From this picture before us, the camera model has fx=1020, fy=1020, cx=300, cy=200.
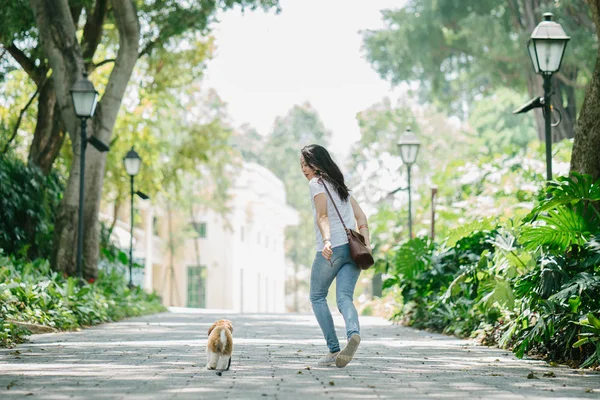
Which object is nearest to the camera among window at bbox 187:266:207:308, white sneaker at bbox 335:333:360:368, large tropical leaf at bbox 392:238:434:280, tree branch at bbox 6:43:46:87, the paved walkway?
the paved walkway

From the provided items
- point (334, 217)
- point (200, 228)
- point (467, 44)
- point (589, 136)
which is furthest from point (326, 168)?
point (200, 228)

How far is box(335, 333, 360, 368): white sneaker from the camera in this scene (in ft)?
26.7

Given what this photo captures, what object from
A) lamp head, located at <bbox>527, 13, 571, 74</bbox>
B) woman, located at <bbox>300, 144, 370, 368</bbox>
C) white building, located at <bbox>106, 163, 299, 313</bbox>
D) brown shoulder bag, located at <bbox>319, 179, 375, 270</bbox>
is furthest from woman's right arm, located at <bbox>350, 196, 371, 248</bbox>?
white building, located at <bbox>106, 163, 299, 313</bbox>

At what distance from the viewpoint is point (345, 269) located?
8500 mm

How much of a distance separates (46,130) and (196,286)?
28595mm

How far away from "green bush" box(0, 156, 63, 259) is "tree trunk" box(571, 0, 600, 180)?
1150 cm

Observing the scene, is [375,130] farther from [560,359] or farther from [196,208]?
[560,359]

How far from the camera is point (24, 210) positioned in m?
19.7

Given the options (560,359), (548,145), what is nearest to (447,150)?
(548,145)

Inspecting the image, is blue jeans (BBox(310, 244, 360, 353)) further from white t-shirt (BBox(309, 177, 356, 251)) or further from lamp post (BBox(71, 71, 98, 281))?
lamp post (BBox(71, 71, 98, 281))

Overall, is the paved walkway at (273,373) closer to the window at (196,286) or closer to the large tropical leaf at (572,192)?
the large tropical leaf at (572,192)

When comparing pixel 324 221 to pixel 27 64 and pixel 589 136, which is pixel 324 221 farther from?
pixel 27 64

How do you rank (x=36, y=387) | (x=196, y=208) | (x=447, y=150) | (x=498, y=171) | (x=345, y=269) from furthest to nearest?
(x=447, y=150) < (x=196, y=208) < (x=498, y=171) < (x=345, y=269) < (x=36, y=387)

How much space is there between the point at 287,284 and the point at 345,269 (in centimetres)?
6305
